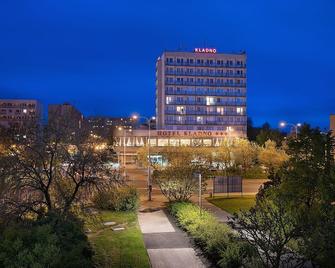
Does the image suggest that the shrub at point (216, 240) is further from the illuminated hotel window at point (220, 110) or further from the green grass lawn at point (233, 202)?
the illuminated hotel window at point (220, 110)

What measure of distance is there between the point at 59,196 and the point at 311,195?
11.7 metres

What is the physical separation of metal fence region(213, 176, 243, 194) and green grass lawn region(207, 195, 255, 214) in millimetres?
812

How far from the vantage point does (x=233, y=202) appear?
36781mm

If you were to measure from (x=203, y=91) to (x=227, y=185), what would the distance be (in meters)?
105

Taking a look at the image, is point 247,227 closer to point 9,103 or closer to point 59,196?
point 59,196

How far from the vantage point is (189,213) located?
26016 mm

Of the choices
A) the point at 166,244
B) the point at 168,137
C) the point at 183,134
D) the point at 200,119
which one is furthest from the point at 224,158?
the point at 200,119

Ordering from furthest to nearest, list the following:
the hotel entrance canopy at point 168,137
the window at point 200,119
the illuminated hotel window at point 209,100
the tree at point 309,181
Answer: the illuminated hotel window at point 209,100 < the window at point 200,119 < the hotel entrance canopy at point 168,137 < the tree at point 309,181

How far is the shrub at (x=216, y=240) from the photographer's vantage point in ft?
56.2

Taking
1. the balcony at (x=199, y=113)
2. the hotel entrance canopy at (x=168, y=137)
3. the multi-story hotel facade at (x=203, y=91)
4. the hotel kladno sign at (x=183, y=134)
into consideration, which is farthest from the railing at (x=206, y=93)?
the hotel entrance canopy at (x=168, y=137)

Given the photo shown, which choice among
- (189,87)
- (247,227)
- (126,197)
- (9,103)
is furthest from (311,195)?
(9,103)

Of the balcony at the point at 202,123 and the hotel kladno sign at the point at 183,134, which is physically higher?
the balcony at the point at 202,123

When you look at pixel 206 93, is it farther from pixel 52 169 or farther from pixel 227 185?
pixel 52 169

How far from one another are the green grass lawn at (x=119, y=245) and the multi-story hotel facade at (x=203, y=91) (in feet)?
374
